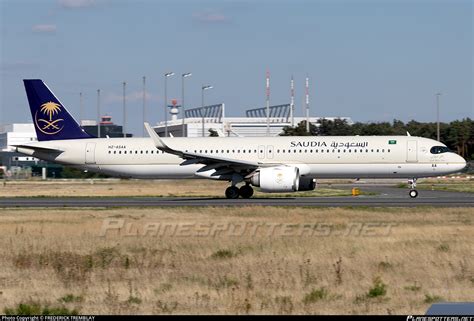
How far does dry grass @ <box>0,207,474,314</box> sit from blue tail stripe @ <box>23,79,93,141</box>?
1959cm

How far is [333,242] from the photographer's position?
21.8 m

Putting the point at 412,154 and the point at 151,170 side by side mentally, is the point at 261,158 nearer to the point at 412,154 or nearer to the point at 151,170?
the point at 151,170

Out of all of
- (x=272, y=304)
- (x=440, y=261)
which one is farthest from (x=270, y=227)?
(x=272, y=304)

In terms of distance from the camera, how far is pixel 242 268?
17.9m

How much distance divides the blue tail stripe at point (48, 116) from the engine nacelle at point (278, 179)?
38.3 feet

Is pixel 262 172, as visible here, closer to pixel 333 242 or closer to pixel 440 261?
pixel 333 242

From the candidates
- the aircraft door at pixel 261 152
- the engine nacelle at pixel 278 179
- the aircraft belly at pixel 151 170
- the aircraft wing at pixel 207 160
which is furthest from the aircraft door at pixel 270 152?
the aircraft belly at pixel 151 170

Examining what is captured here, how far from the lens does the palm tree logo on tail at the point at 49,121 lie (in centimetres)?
4759

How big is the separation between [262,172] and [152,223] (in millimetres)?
13643

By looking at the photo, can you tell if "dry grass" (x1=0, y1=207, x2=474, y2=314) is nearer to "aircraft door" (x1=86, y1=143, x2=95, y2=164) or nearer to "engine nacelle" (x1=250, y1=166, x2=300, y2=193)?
"engine nacelle" (x1=250, y1=166, x2=300, y2=193)

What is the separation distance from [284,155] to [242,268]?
2589 centimetres

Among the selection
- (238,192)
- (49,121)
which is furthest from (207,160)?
(49,121)

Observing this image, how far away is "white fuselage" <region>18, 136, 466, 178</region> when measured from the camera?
42.8 m

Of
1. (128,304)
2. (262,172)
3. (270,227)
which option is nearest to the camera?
(128,304)
